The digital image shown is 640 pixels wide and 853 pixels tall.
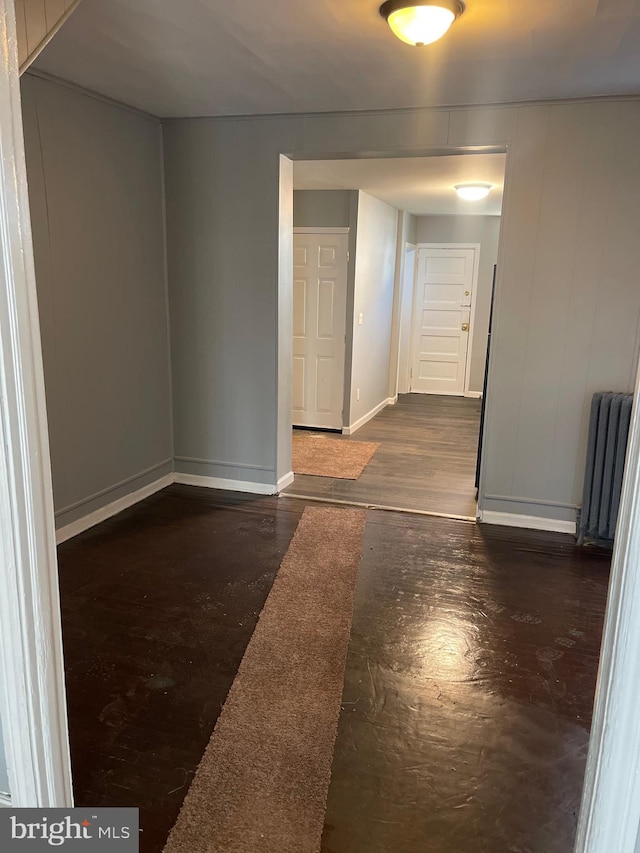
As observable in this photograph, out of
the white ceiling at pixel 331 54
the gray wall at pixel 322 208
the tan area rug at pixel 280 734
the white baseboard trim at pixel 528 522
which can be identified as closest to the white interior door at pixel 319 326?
the gray wall at pixel 322 208

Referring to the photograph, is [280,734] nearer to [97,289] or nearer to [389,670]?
[389,670]

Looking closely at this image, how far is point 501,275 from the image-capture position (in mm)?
3705

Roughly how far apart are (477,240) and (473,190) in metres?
2.60

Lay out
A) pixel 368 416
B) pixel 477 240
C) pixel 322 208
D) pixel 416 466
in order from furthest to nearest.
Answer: pixel 477 240 → pixel 368 416 → pixel 322 208 → pixel 416 466

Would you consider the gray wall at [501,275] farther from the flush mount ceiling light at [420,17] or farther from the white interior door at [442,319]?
the white interior door at [442,319]

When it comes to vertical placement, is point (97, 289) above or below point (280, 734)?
above

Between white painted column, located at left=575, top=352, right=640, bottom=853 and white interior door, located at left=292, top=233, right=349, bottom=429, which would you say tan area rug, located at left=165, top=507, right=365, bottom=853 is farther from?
white interior door, located at left=292, top=233, right=349, bottom=429

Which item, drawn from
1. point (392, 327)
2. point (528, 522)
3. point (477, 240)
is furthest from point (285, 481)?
point (477, 240)

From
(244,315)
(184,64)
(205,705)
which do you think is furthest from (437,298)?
(205,705)

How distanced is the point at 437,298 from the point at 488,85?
17.7 ft

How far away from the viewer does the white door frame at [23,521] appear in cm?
111

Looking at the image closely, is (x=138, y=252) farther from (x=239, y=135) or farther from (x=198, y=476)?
(x=198, y=476)

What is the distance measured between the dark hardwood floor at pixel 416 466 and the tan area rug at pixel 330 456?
93 millimetres

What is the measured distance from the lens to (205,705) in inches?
87.6
